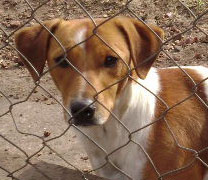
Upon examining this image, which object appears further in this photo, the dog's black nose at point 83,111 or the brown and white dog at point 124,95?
the brown and white dog at point 124,95

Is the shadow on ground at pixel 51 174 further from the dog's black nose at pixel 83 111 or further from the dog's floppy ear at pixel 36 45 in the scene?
the dog's floppy ear at pixel 36 45

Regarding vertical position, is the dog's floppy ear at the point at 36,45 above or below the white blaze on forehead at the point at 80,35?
below

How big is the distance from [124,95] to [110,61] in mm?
315

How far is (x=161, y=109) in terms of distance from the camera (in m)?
3.46

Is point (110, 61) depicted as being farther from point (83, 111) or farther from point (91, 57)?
point (83, 111)

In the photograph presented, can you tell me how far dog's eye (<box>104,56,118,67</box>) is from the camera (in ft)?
9.93

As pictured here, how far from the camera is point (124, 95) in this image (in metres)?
3.28

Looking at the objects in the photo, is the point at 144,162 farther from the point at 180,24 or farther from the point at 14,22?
the point at 14,22

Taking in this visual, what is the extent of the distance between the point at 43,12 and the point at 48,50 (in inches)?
110

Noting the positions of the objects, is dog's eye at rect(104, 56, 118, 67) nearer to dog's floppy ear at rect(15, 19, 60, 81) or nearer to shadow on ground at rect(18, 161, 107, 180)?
dog's floppy ear at rect(15, 19, 60, 81)

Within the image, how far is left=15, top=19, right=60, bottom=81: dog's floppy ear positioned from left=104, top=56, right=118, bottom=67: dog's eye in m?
0.44

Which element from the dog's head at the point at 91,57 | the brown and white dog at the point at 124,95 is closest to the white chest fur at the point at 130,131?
the brown and white dog at the point at 124,95

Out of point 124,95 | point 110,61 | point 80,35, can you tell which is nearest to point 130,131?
point 124,95

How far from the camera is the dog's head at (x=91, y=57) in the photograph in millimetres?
2906
